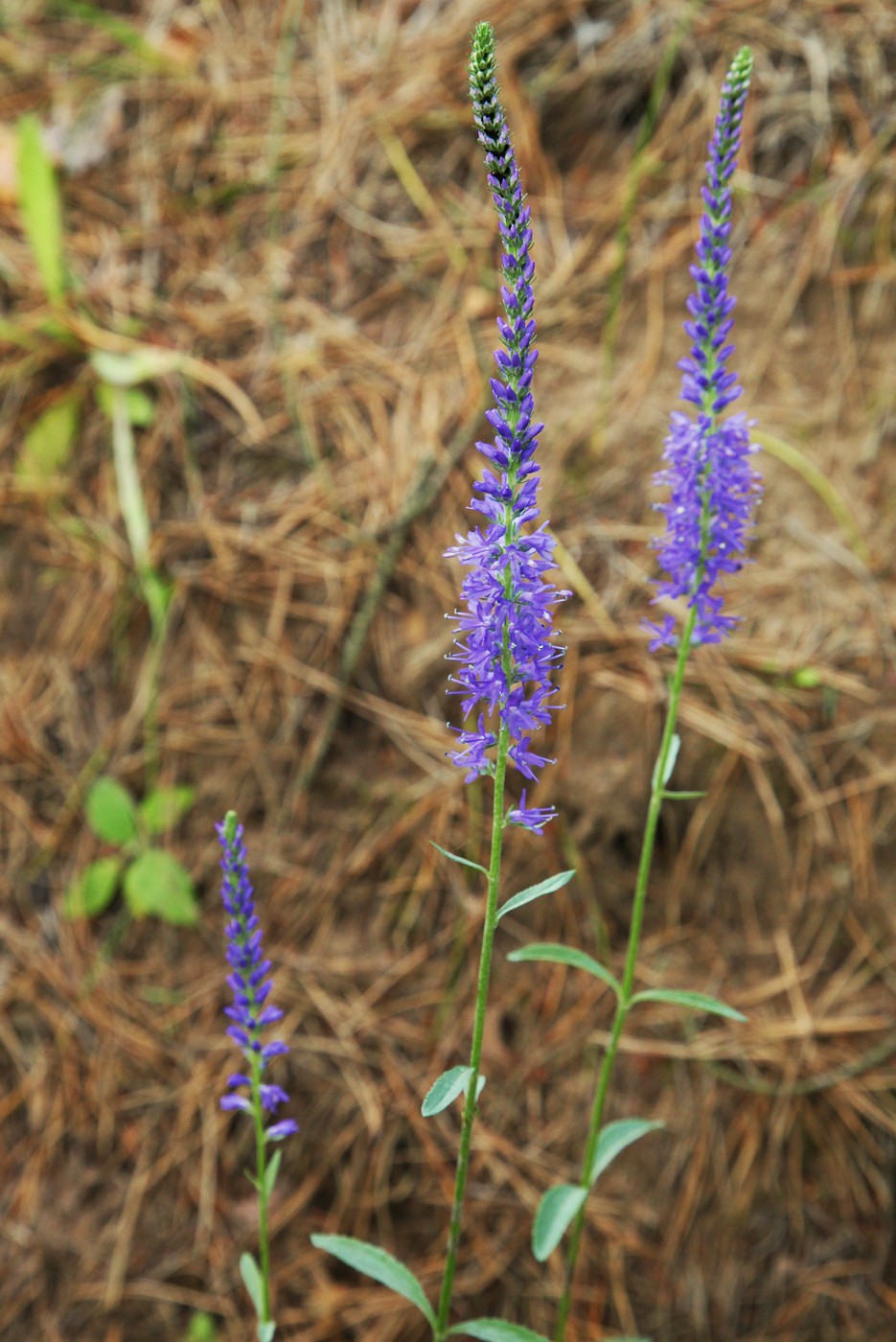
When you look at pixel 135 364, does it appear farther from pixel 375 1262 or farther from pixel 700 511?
pixel 375 1262

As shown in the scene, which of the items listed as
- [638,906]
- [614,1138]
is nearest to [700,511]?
[638,906]

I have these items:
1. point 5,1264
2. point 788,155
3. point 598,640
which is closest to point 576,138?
point 788,155

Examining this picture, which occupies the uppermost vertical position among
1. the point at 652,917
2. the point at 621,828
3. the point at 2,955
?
the point at 621,828

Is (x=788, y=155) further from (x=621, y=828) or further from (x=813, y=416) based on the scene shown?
(x=621, y=828)

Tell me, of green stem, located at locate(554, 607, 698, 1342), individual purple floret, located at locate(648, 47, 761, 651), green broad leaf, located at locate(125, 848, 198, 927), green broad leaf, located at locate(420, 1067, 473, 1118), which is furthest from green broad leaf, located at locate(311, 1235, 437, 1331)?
green broad leaf, located at locate(125, 848, 198, 927)

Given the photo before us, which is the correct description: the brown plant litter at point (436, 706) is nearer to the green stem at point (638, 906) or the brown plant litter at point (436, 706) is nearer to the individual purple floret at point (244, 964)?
the green stem at point (638, 906)

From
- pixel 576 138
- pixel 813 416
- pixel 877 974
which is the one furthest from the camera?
pixel 576 138
